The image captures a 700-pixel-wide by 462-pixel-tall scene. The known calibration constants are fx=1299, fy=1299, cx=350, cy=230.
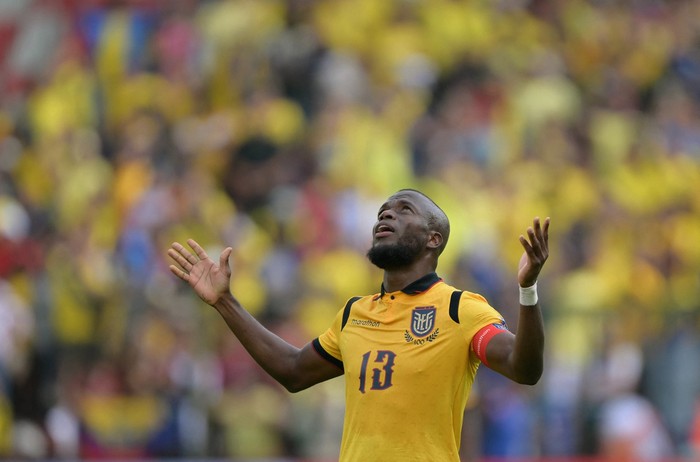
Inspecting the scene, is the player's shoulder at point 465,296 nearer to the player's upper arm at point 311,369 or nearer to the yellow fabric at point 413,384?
the yellow fabric at point 413,384

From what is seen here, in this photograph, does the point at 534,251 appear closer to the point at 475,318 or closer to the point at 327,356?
the point at 475,318

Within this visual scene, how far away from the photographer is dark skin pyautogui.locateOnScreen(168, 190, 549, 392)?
5.55 m

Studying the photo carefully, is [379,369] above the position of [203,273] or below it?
below

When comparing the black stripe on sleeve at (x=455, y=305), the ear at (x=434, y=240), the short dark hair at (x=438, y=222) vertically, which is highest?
the short dark hair at (x=438, y=222)

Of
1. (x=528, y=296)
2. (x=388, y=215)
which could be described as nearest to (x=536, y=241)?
(x=528, y=296)

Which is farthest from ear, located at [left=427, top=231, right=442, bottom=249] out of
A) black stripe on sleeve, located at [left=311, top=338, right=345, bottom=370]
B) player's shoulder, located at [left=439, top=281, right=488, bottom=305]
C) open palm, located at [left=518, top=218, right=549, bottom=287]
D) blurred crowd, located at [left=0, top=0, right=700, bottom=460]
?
blurred crowd, located at [left=0, top=0, right=700, bottom=460]

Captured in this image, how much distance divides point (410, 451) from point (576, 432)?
627 cm

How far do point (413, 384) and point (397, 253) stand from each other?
0.67 metres

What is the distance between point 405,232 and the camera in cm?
613

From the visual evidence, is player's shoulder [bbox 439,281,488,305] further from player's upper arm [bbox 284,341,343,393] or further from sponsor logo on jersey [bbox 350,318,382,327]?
player's upper arm [bbox 284,341,343,393]

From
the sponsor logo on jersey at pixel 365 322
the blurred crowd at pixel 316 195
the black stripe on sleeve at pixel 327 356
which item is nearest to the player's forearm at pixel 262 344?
the black stripe on sleeve at pixel 327 356

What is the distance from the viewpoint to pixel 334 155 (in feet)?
45.1

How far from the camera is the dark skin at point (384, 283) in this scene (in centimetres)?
555

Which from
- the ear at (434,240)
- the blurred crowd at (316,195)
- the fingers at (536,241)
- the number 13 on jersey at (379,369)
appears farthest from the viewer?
the blurred crowd at (316,195)
